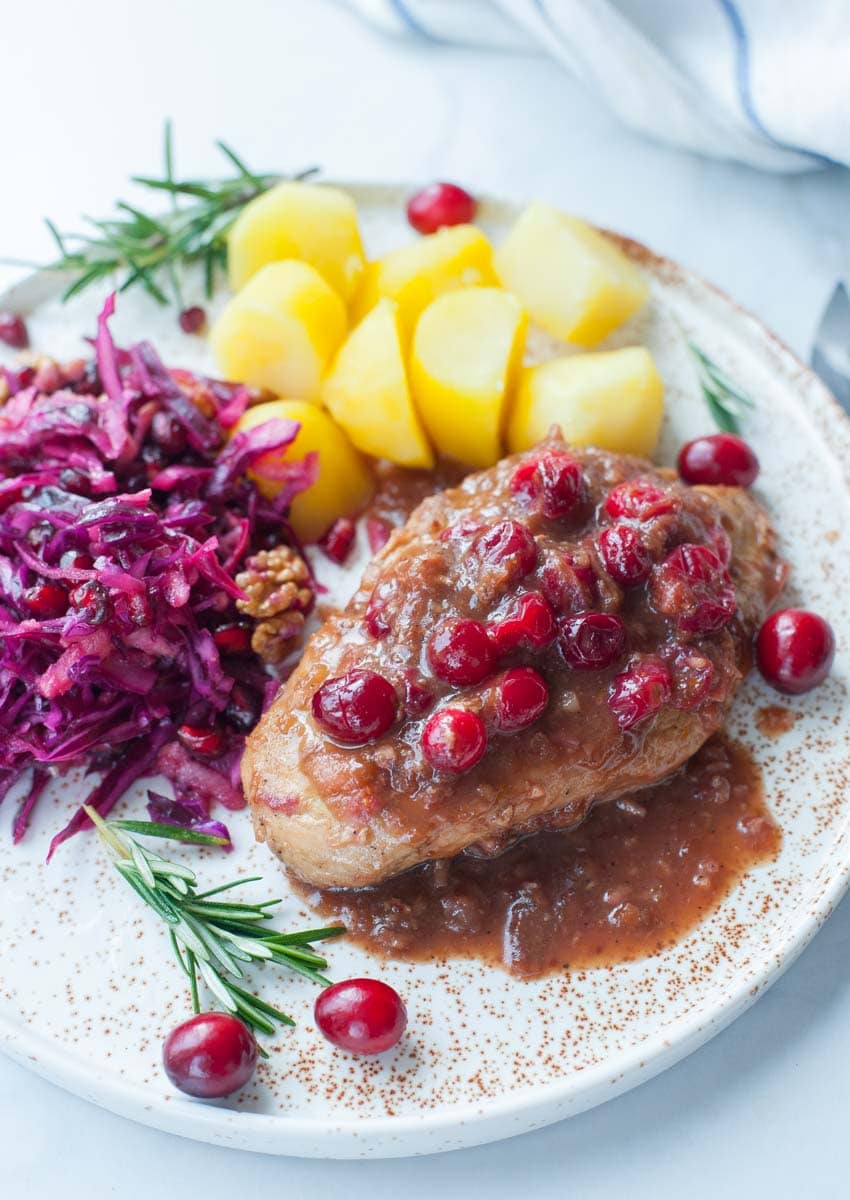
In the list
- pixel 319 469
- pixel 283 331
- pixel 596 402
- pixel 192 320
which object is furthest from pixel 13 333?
pixel 596 402

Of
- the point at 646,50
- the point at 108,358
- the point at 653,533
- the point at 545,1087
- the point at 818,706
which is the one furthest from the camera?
the point at 646,50

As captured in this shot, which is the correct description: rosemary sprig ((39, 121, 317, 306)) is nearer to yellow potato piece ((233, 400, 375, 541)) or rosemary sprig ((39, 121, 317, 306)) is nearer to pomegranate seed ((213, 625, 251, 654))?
yellow potato piece ((233, 400, 375, 541))

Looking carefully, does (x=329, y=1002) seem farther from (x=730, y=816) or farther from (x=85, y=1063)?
(x=730, y=816)

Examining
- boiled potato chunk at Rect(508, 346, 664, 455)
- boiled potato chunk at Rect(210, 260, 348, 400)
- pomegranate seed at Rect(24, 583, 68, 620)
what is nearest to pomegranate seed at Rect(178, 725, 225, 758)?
pomegranate seed at Rect(24, 583, 68, 620)

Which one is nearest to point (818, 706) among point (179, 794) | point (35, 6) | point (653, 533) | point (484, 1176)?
point (653, 533)

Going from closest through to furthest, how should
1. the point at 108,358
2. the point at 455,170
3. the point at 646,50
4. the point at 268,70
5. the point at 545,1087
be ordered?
the point at 545,1087
the point at 108,358
the point at 646,50
the point at 455,170
the point at 268,70

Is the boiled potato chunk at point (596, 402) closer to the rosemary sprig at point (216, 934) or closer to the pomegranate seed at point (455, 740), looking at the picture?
the pomegranate seed at point (455, 740)

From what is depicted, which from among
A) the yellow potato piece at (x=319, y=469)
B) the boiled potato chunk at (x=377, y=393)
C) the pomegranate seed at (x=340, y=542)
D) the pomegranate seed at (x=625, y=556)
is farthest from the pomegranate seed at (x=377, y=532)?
the pomegranate seed at (x=625, y=556)

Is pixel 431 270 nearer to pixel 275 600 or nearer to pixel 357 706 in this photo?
pixel 275 600
